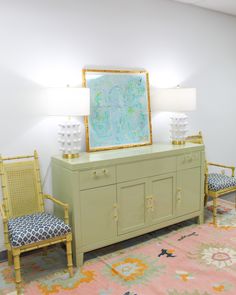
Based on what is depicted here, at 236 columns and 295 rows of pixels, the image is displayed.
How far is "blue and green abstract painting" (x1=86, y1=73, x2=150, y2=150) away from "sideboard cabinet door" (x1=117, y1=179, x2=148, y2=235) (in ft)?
1.79

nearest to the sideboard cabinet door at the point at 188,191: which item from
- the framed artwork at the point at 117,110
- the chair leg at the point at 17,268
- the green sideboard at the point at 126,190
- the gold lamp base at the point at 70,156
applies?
the green sideboard at the point at 126,190

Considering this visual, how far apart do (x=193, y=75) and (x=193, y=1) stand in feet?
2.77

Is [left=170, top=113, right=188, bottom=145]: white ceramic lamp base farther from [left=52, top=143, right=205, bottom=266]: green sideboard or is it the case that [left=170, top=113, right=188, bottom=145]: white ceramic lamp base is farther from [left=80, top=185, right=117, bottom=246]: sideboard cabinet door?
[left=80, top=185, right=117, bottom=246]: sideboard cabinet door

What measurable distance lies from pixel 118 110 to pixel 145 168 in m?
0.71

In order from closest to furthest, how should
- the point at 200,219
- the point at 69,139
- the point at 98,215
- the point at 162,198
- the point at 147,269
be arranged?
the point at 147,269, the point at 98,215, the point at 69,139, the point at 162,198, the point at 200,219

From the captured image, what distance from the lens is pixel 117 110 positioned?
3.33 meters

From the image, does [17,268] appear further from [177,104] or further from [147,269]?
[177,104]

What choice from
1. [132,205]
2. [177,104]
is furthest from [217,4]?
[132,205]

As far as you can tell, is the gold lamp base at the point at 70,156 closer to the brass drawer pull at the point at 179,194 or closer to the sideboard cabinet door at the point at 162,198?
the sideboard cabinet door at the point at 162,198

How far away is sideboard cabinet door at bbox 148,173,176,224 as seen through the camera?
308cm

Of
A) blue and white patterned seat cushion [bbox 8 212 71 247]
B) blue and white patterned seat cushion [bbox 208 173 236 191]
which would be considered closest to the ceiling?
blue and white patterned seat cushion [bbox 208 173 236 191]

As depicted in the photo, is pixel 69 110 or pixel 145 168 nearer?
pixel 69 110

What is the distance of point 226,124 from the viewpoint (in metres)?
4.54

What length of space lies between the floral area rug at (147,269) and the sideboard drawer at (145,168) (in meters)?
0.67
